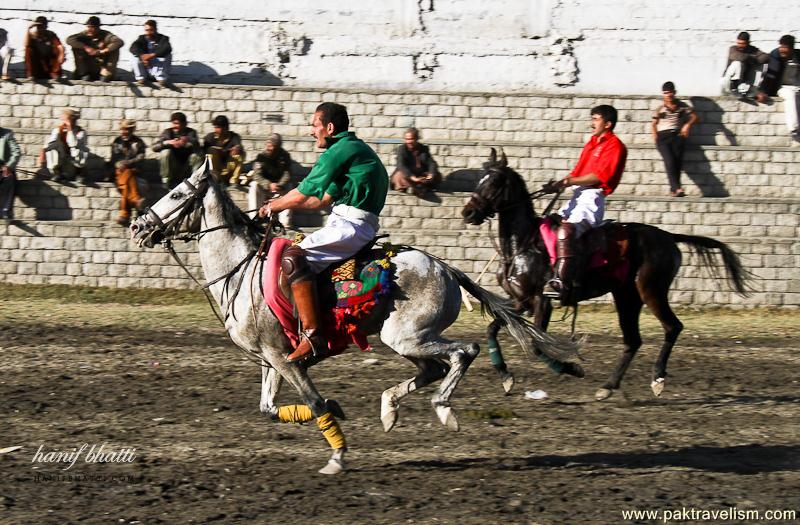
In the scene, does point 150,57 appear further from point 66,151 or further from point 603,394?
point 603,394

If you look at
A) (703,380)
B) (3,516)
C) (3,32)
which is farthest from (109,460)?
(3,32)

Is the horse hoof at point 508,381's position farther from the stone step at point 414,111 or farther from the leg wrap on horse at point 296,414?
the stone step at point 414,111

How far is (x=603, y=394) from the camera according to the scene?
431 inches

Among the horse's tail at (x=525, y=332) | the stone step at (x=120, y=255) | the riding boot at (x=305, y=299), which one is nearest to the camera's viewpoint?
the riding boot at (x=305, y=299)

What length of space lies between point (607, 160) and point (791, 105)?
10323 millimetres

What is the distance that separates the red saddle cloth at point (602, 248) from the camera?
11.4 meters

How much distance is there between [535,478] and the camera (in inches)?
319

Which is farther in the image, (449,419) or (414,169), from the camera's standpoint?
(414,169)

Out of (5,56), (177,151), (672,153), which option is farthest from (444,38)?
(5,56)

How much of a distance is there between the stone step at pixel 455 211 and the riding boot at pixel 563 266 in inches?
289

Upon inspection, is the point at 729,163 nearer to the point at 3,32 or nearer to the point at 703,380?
the point at 703,380

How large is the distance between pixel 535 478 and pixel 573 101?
13.5 metres

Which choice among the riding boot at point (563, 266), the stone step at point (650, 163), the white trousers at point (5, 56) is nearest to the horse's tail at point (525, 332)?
the riding boot at point (563, 266)

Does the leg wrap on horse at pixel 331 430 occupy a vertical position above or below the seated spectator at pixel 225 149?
below
